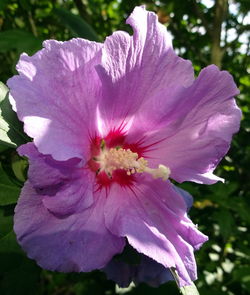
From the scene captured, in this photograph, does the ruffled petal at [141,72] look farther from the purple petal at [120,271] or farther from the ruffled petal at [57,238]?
the purple petal at [120,271]

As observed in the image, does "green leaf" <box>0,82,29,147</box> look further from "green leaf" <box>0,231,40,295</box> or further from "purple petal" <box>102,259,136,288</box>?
"purple petal" <box>102,259,136,288</box>

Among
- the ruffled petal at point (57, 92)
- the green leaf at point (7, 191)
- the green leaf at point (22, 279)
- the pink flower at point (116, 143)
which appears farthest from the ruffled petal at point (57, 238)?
the green leaf at point (22, 279)

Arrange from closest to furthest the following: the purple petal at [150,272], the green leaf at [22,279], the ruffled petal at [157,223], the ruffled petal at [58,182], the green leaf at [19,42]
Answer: the ruffled petal at [58,182], the ruffled petal at [157,223], the purple petal at [150,272], the green leaf at [22,279], the green leaf at [19,42]

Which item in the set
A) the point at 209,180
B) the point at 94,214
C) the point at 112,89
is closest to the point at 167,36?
the point at 112,89

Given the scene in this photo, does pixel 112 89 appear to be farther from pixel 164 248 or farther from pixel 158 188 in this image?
pixel 164 248

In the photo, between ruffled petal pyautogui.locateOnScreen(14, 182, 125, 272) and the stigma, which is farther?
the stigma

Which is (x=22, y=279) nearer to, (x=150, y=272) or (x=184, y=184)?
(x=150, y=272)

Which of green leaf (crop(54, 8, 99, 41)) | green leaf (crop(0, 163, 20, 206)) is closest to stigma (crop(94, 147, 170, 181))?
green leaf (crop(0, 163, 20, 206))
